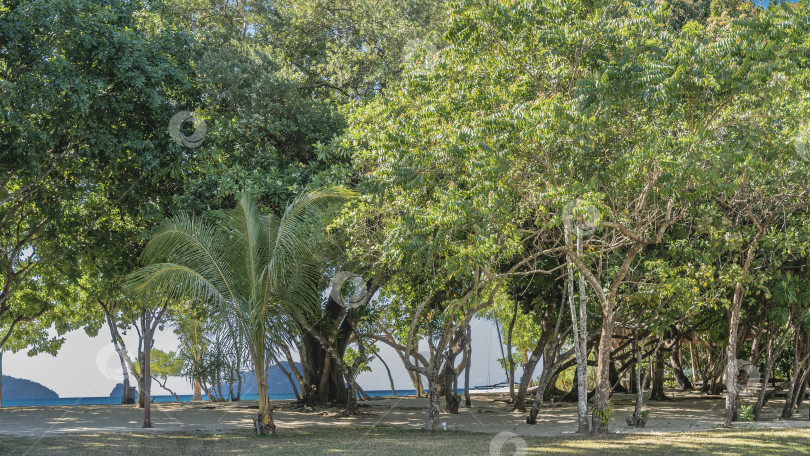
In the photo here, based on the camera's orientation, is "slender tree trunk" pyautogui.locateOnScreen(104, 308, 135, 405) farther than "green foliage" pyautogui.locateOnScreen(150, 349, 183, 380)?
No

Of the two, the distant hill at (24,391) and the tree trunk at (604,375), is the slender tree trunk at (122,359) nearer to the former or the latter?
the tree trunk at (604,375)

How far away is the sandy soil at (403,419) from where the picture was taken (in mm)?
15227

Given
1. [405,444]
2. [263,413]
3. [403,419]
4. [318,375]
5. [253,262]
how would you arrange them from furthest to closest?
[318,375]
[403,419]
[263,413]
[253,262]
[405,444]

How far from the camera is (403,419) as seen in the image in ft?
62.1

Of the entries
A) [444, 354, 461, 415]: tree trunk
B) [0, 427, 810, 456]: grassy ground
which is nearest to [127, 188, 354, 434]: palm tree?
[0, 427, 810, 456]: grassy ground

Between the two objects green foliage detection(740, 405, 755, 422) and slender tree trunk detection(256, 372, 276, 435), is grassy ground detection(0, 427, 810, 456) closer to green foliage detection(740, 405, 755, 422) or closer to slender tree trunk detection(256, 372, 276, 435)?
slender tree trunk detection(256, 372, 276, 435)

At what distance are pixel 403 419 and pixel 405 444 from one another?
275 inches

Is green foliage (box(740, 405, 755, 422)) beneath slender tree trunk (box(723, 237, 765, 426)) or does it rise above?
beneath


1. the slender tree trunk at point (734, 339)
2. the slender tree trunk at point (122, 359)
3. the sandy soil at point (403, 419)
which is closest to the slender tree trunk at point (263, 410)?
the sandy soil at point (403, 419)

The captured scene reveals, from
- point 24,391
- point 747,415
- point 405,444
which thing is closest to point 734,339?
point 747,415

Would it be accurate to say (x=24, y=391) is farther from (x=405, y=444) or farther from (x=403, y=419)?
Result: (x=405, y=444)

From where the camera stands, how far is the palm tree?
43.2 feet

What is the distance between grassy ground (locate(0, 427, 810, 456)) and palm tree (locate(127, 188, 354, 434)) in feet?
5.36

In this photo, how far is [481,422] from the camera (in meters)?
17.3
